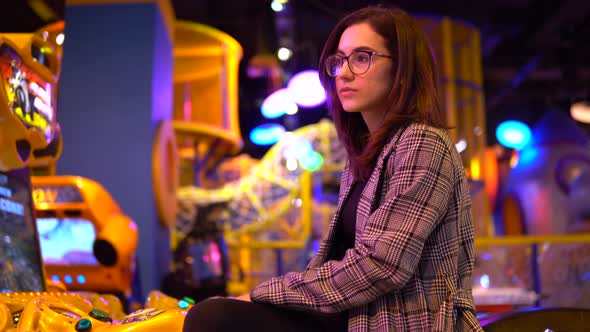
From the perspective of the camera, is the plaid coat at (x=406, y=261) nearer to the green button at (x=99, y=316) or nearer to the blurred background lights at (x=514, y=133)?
the green button at (x=99, y=316)

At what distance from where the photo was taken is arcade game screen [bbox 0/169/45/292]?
204 cm

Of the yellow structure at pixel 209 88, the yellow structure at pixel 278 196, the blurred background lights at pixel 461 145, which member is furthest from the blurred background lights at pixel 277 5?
the blurred background lights at pixel 461 145

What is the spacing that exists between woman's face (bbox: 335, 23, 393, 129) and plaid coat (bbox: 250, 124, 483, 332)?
15cm

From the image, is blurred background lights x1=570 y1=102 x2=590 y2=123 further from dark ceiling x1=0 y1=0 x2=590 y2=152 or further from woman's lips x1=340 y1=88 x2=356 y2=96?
woman's lips x1=340 y1=88 x2=356 y2=96

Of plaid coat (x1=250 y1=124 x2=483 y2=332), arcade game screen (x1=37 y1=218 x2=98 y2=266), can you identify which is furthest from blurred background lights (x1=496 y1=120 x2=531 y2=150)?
Result: plaid coat (x1=250 y1=124 x2=483 y2=332)

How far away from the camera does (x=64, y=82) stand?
4.57 m

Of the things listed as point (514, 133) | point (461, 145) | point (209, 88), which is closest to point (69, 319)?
point (461, 145)

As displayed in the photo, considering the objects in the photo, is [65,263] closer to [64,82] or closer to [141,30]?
[64,82]

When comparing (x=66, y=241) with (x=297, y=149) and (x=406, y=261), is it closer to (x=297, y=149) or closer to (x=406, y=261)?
(x=406, y=261)

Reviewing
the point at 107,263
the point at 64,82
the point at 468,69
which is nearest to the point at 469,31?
the point at 468,69

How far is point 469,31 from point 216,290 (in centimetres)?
380

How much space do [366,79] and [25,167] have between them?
1.28 meters

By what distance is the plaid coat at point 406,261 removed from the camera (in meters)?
1.34

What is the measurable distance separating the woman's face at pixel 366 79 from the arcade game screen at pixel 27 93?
38.6 inches
